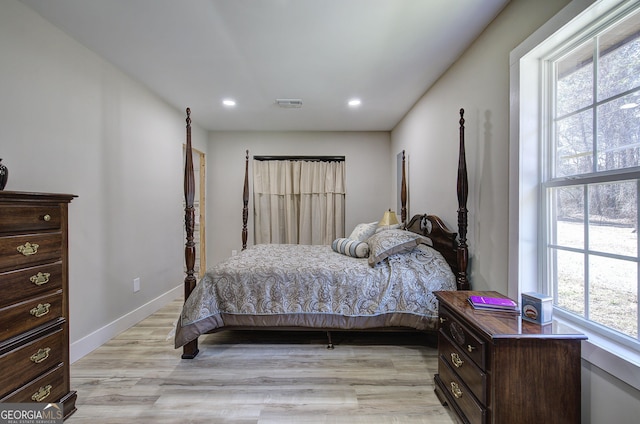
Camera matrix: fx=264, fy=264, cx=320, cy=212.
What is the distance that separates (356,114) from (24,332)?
11.6ft

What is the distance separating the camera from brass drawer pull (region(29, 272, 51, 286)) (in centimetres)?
130

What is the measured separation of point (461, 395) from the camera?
133cm

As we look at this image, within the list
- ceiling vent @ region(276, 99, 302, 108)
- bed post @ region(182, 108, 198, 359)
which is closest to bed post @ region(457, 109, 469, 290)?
ceiling vent @ region(276, 99, 302, 108)

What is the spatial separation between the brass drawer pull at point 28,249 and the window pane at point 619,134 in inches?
108

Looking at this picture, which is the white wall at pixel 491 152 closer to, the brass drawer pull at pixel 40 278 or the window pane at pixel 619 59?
the window pane at pixel 619 59

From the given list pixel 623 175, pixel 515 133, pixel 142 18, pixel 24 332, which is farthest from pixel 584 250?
pixel 142 18

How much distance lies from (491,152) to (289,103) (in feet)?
7.26

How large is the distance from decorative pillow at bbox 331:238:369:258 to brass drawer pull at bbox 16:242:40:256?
216 centimetres

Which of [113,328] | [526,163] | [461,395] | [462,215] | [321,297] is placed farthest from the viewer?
[113,328]

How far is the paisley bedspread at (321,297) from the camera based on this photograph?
203 centimetres

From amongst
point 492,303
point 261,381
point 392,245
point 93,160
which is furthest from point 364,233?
point 93,160

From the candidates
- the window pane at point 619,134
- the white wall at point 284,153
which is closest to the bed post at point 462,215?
the window pane at point 619,134

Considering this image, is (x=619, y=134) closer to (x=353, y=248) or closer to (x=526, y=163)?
(x=526, y=163)

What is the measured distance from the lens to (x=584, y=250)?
51.3 inches
